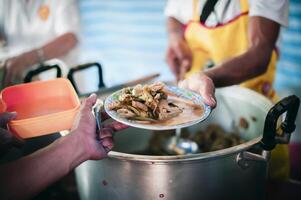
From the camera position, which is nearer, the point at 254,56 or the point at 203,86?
the point at 203,86

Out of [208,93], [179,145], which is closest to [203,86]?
[208,93]

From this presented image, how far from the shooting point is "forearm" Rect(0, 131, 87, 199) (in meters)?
0.73

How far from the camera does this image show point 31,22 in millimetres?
1725

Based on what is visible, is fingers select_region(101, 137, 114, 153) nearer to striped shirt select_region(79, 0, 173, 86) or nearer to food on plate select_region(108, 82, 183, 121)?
food on plate select_region(108, 82, 183, 121)

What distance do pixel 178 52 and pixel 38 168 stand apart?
0.97 metres

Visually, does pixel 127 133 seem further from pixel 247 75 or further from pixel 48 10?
pixel 48 10

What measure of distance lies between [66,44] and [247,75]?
91 cm

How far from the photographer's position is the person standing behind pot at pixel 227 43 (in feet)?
4.16

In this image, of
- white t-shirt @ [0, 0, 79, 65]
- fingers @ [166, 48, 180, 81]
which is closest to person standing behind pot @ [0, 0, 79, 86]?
white t-shirt @ [0, 0, 79, 65]

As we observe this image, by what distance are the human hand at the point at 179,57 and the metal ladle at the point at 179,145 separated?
29cm

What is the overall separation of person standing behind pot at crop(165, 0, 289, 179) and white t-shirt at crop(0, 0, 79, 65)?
0.53m

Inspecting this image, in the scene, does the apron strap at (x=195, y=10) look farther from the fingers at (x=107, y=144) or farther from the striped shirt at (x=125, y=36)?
the fingers at (x=107, y=144)

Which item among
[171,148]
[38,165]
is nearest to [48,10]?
[171,148]

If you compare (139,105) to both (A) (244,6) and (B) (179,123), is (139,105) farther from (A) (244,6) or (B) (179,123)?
(A) (244,6)
